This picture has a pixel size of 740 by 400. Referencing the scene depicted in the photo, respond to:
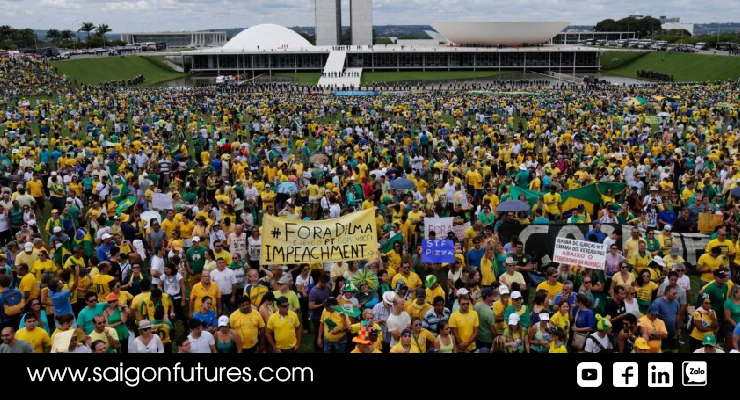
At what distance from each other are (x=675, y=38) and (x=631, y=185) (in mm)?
108103

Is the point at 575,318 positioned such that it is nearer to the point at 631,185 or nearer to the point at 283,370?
the point at 283,370

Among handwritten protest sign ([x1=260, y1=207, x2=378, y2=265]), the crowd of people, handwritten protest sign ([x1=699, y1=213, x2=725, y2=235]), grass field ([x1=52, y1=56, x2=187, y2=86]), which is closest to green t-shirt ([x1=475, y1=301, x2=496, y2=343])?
the crowd of people

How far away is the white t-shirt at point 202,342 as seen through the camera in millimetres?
7266

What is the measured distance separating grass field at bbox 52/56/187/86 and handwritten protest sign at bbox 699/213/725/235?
206 ft

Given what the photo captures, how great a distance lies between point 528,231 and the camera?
11.8 m

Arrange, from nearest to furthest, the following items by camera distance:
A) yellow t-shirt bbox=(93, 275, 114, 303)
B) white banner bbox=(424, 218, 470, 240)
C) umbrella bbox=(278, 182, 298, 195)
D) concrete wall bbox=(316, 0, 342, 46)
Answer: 1. yellow t-shirt bbox=(93, 275, 114, 303)
2. white banner bbox=(424, 218, 470, 240)
3. umbrella bbox=(278, 182, 298, 195)
4. concrete wall bbox=(316, 0, 342, 46)

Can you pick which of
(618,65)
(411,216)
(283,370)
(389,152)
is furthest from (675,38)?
(283,370)

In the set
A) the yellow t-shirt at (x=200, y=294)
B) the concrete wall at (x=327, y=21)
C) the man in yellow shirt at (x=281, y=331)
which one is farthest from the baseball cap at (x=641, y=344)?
the concrete wall at (x=327, y=21)

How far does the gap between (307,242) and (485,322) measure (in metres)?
2.69

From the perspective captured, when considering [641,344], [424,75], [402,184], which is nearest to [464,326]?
[641,344]

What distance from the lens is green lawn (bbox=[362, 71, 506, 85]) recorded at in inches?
2940

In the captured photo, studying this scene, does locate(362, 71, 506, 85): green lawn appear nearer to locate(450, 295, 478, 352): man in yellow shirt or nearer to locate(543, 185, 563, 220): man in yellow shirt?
locate(543, 185, 563, 220): man in yellow shirt

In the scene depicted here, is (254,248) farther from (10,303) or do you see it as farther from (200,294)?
(10,303)

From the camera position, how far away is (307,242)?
966 centimetres
